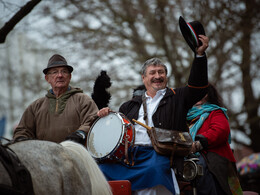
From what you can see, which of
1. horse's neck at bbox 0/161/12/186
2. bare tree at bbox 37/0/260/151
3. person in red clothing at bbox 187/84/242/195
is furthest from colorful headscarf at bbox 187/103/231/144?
bare tree at bbox 37/0/260/151

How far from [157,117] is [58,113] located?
1175 millimetres

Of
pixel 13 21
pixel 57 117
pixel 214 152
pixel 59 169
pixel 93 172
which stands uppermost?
pixel 13 21

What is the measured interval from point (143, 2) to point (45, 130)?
29.8 feet

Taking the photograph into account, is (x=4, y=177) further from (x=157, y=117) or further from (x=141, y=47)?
(x=141, y=47)

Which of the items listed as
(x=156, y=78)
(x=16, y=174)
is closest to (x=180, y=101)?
(x=156, y=78)

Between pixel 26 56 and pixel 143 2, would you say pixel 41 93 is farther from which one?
pixel 26 56

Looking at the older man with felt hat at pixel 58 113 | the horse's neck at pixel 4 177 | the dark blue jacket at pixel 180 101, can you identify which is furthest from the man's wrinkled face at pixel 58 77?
the horse's neck at pixel 4 177

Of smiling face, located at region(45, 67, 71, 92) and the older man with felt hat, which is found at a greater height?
smiling face, located at region(45, 67, 71, 92)

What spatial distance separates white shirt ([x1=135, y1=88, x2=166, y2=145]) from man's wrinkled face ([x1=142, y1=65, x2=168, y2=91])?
0.07 m

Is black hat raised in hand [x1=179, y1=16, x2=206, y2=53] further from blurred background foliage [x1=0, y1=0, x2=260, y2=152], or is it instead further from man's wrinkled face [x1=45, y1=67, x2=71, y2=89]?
blurred background foliage [x1=0, y1=0, x2=260, y2=152]

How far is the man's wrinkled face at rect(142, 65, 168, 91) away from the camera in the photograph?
4719 millimetres

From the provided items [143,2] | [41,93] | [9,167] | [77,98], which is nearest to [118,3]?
[143,2]

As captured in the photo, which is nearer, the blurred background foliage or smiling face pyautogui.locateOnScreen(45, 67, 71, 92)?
smiling face pyautogui.locateOnScreen(45, 67, 71, 92)

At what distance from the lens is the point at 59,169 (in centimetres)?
316
